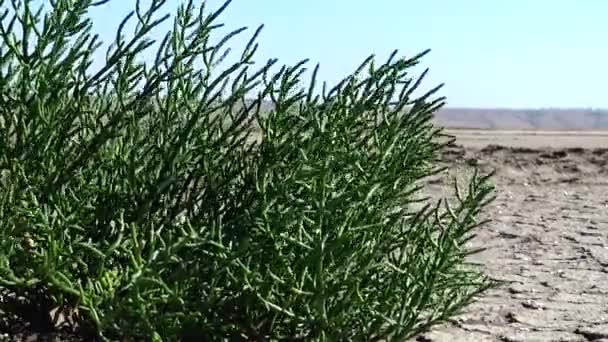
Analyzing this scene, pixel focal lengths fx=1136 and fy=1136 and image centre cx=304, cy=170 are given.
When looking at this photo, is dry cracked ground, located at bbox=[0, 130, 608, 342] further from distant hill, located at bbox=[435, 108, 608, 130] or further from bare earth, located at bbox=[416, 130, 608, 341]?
distant hill, located at bbox=[435, 108, 608, 130]

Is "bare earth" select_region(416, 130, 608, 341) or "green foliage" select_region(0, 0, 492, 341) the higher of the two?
"green foliage" select_region(0, 0, 492, 341)

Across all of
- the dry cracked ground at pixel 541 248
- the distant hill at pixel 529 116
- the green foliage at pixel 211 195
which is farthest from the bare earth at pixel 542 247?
the distant hill at pixel 529 116

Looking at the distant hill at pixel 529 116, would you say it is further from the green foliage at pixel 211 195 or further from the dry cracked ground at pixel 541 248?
the green foliage at pixel 211 195

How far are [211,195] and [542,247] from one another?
10.6ft

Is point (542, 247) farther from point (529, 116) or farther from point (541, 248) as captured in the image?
point (529, 116)

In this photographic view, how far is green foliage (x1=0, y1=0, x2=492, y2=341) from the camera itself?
7.72ft

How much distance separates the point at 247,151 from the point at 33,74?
0.51 m

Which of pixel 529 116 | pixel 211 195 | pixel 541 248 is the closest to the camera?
pixel 211 195

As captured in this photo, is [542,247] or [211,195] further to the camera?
[542,247]

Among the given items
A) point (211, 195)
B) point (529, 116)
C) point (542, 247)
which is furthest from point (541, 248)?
point (529, 116)

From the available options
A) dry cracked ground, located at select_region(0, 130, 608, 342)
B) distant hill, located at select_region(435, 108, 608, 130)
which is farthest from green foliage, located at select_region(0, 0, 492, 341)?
distant hill, located at select_region(435, 108, 608, 130)

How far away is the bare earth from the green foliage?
0.73 m

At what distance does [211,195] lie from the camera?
2582 mm

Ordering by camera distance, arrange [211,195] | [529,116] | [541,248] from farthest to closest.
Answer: [529,116], [541,248], [211,195]
